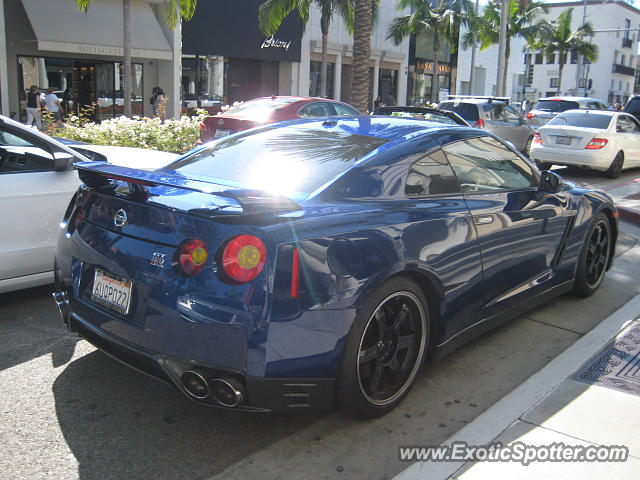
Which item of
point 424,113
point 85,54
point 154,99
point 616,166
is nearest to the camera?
point 424,113

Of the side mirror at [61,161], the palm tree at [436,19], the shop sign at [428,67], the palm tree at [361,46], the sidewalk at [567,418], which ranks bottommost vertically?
the sidewalk at [567,418]

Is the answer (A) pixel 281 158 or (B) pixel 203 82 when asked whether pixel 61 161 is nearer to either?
(A) pixel 281 158

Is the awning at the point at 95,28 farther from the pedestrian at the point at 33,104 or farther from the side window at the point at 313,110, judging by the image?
the side window at the point at 313,110

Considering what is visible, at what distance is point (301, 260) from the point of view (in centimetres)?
297

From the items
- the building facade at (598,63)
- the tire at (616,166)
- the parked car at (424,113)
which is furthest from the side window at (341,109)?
the building facade at (598,63)

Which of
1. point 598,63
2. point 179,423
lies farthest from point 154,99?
point 598,63

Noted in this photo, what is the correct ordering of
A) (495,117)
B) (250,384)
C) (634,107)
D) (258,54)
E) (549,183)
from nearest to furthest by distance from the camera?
(250,384)
(549,183)
(495,117)
(634,107)
(258,54)

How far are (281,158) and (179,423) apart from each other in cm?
167

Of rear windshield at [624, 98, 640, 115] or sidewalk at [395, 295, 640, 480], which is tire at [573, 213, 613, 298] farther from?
rear windshield at [624, 98, 640, 115]

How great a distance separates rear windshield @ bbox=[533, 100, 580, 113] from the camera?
23.5 meters

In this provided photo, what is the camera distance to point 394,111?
1402 cm

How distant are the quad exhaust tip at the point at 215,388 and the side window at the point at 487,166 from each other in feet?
6.63

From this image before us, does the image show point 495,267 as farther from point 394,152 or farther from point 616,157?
point 616,157

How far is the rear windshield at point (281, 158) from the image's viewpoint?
3.65 meters
